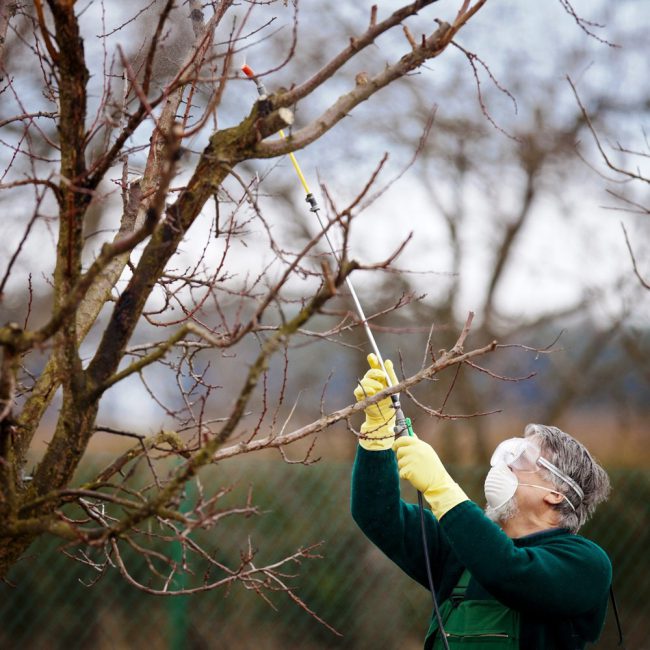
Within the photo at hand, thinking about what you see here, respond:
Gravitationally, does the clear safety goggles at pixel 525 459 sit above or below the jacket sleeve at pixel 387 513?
above

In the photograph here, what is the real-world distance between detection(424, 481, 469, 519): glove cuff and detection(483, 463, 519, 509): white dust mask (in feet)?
0.75

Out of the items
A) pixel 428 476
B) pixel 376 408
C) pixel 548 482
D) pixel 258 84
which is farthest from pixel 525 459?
pixel 258 84

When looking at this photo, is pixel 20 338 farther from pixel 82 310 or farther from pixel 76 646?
pixel 76 646

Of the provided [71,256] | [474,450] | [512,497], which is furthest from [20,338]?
[474,450]

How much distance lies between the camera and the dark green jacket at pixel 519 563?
83.4 inches

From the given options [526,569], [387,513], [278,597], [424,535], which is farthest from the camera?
[278,597]

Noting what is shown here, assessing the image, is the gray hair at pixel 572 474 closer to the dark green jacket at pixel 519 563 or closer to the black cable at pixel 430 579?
the dark green jacket at pixel 519 563

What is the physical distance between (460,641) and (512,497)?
0.43m

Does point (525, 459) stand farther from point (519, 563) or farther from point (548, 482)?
point (519, 563)

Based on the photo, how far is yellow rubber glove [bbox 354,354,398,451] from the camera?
2445 millimetres

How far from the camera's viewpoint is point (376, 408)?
2559 millimetres

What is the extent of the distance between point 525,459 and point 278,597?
8.75 feet

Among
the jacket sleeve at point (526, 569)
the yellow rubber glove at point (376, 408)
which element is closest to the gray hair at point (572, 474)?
the jacket sleeve at point (526, 569)

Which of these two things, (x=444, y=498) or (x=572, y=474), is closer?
(x=444, y=498)
